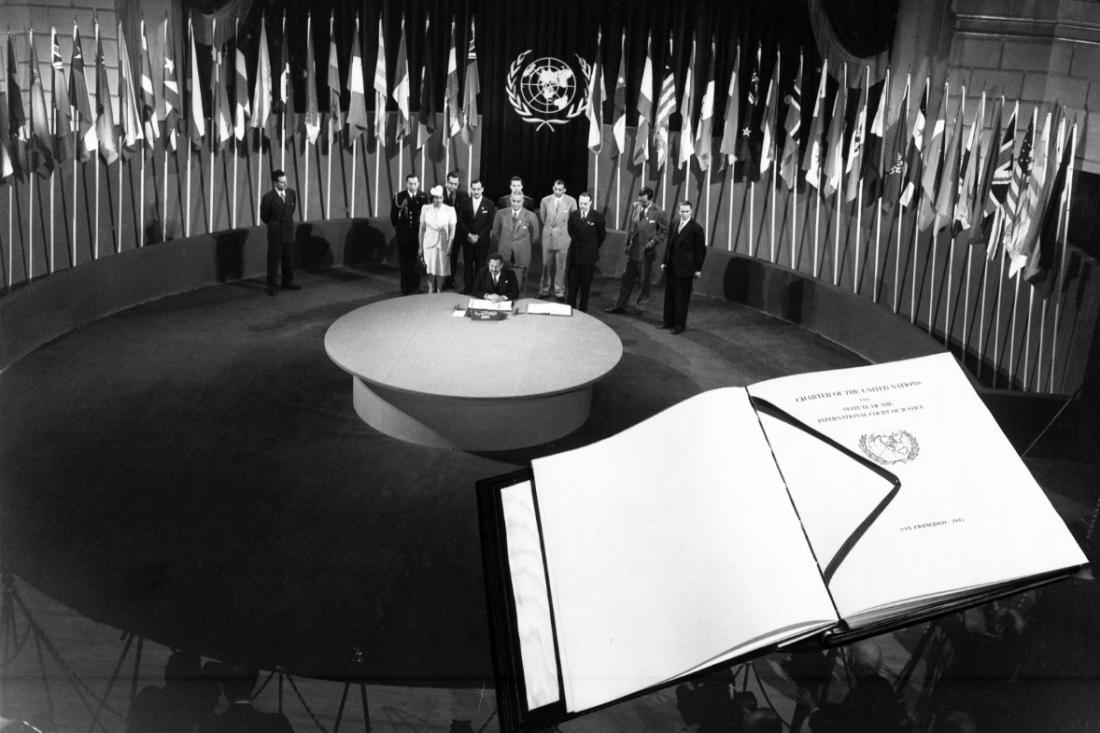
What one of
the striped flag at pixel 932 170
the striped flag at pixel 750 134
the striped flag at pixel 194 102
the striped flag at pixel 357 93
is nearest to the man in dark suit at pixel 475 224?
the striped flag at pixel 357 93

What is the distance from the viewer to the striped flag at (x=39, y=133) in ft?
22.2

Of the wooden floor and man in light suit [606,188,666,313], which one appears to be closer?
the wooden floor

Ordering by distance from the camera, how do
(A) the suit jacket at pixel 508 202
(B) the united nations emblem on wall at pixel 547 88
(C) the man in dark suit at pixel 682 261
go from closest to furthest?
1. (C) the man in dark suit at pixel 682 261
2. (A) the suit jacket at pixel 508 202
3. (B) the united nations emblem on wall at pixel 547 88

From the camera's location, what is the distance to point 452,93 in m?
10.2

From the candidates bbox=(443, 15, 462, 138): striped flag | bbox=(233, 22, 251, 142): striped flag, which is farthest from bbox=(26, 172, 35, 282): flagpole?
bbox=(443, 15, 462, 138): striped flag

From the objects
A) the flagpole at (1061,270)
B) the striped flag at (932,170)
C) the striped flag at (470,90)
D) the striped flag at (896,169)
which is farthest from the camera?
the striped flag at (470,90)

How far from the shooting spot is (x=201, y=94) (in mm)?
9492

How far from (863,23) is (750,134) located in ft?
7.43

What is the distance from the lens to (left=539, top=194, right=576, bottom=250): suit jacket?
31.6 feet

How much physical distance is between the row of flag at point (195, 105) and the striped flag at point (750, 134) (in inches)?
114

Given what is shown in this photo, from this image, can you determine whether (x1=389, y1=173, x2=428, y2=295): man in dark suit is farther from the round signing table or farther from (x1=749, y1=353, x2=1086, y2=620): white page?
(x1=749, y1=353, x2=1086, y2=620): white page

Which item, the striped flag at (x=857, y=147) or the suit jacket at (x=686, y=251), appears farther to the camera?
the suit jacket at (x=686, y=251)

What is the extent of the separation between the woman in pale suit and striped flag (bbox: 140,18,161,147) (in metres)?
2.58

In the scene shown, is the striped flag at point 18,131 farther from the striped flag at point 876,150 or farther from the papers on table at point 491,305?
the striped flag at point 876,150
